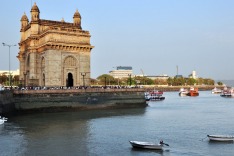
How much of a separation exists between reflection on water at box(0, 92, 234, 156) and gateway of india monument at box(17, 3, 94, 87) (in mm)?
14584

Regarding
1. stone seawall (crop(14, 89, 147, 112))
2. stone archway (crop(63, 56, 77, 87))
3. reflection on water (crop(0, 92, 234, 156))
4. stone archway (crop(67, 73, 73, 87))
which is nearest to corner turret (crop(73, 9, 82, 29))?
stone archway (crop(63, 56, 77, 87))

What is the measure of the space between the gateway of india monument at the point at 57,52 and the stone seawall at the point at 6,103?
1402 cm

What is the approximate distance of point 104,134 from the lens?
41781mm

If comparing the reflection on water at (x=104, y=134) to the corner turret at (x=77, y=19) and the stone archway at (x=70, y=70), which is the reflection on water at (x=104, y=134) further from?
the corner turret at (x=77, y=19)

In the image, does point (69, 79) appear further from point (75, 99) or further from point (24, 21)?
point (24, 21)

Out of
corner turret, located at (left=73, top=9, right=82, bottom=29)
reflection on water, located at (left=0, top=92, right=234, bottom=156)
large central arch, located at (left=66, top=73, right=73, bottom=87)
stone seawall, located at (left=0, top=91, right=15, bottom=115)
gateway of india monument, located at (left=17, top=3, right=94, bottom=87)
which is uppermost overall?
corner turret, located at (left=73, top=9, right=82, bottom=29)

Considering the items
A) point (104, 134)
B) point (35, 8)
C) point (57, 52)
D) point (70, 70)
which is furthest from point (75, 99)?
point (104, 134)

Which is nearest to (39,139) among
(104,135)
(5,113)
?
(104,135)

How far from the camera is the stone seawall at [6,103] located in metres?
57.0

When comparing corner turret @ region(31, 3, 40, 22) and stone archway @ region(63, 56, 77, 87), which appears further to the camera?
corner turret @ region(31, 3, 40, 22)

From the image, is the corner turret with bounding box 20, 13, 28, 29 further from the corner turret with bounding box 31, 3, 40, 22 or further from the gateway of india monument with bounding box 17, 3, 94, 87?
Result: the corner turret with bounding box 31, 3, 40, 22

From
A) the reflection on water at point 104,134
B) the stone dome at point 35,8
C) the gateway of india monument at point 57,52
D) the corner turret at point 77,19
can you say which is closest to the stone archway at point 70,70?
the gateway of india monument at point 57,52

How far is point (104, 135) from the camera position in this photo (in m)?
41.1

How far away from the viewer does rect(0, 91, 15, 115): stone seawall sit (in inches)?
2243
